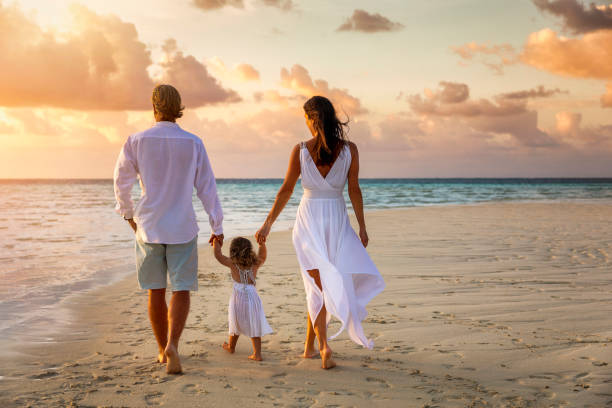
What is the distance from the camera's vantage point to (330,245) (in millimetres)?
3760

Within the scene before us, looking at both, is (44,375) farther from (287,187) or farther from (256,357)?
(287,187)

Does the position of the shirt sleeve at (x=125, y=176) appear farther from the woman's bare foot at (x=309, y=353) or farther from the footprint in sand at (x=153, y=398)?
the woman's bare foot at (x=309, y=353)

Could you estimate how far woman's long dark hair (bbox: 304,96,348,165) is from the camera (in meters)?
3.65

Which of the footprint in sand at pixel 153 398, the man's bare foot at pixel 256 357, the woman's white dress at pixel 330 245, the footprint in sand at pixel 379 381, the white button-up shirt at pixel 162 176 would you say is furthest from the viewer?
the man's bare foot at pixel 256 357

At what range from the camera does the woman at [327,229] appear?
3656 millimetres

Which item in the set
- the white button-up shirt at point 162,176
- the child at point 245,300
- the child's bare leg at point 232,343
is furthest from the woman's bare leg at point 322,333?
the white button-up shirt at point 162,176

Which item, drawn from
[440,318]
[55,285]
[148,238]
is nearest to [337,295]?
[148,238]

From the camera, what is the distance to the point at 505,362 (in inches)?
148

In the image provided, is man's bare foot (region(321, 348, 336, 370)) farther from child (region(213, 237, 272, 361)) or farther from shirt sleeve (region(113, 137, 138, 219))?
shirt sleeve (region(113, 137, 138, 219))

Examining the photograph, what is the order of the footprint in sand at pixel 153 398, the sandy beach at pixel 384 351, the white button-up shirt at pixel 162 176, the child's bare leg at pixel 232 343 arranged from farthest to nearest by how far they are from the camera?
1. the child's bare leg at pixel 232 343
2. the white button-up shirt at pixel 162 176
3. the sandy beach at pixel 384 351
4. the footprint in sand at pixel 153 398

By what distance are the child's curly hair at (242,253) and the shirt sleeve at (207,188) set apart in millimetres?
278

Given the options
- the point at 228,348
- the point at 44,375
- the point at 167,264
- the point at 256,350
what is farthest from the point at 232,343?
the point at 44,375

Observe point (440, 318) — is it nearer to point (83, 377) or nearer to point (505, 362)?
point (505, 362)

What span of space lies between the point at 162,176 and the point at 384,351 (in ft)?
7.22
